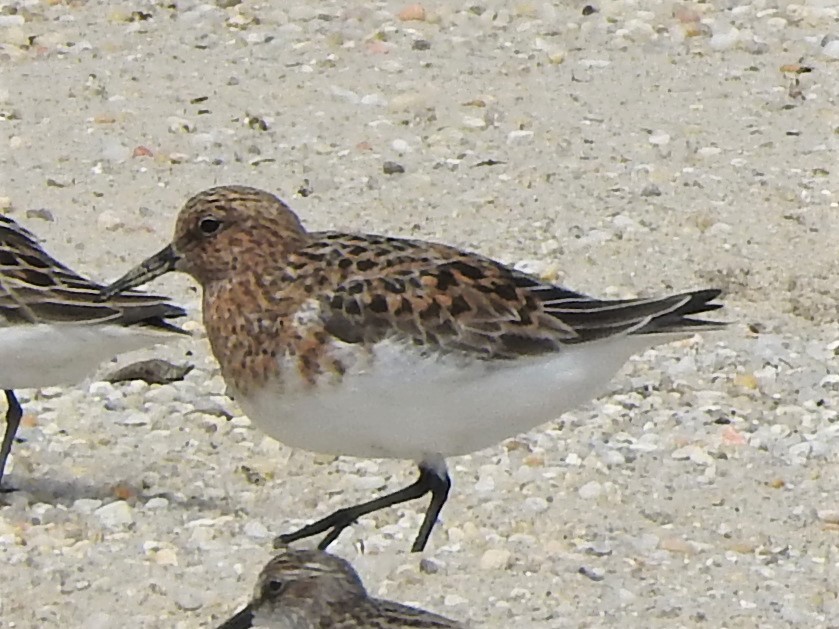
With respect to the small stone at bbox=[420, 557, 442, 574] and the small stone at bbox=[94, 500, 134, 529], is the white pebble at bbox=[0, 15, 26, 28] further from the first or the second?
the small stone at bbox=[420, 557, 442, 574]

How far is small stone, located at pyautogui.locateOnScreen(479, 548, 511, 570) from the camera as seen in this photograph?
6.07 m

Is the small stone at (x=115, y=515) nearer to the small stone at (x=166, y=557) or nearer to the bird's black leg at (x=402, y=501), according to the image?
the small stone at (x=166, y=557)

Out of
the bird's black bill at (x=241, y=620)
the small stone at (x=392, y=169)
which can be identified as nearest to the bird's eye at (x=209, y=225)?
the bird's black bill at (x=241, y=620)

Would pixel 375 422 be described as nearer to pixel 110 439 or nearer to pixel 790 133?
pixel 110 439

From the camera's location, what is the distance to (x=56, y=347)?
670 centimetres

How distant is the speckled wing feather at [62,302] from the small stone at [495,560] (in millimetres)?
1238

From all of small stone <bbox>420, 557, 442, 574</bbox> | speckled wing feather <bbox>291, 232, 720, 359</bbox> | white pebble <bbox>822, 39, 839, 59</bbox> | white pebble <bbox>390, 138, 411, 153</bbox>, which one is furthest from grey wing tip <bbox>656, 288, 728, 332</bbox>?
white pebble <bbox>822, 39, 839, 59</bbox>

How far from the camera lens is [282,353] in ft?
19.2

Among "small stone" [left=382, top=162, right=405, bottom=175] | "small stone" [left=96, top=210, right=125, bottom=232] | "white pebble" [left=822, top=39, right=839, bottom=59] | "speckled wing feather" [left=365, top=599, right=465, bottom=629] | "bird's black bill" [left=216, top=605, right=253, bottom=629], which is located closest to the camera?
"speckled wing feather" [left=365, top=599, right=465, bottom=629]

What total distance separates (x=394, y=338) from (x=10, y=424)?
1.75m

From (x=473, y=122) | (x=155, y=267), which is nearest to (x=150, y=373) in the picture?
(x=155, y=267)

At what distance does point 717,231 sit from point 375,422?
342cm

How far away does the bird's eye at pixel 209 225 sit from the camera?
626 centimetres

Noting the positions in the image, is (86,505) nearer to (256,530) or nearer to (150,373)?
(256,530)
